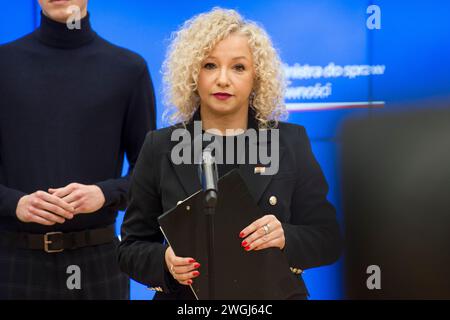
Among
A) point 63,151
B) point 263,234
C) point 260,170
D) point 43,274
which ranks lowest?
point 43,274

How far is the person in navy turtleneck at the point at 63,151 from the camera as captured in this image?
281 centimetres

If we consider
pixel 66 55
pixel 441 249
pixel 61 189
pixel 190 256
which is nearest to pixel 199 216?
pixel 190 256

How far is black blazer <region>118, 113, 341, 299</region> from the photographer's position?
2281mm

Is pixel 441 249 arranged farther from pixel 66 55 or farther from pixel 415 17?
pixel 66 55

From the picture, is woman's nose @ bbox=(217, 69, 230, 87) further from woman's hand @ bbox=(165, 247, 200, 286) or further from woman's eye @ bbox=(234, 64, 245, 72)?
woman's hand @ bbox=(165, 247, 200, 286)

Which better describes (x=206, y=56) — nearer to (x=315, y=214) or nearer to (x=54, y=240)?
(x=315, y=214)

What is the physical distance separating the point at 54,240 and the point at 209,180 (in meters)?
1.24

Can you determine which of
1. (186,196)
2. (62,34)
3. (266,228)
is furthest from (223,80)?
(62,34)

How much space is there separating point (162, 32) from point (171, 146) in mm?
1480

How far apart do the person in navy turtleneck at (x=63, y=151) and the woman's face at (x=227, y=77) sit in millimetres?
624

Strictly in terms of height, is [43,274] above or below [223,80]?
below

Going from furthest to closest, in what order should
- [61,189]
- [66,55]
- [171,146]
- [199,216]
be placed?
[66,55] → [61,189] → [171,146] → [199,216]

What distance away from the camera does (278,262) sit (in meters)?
2.17

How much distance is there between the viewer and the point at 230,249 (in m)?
2.09
